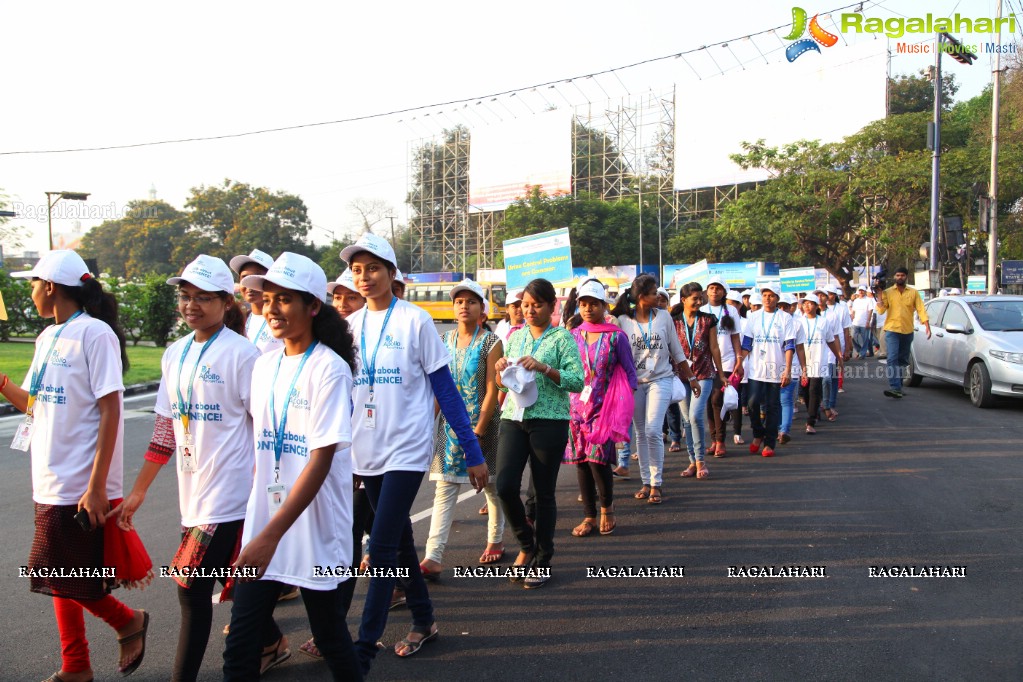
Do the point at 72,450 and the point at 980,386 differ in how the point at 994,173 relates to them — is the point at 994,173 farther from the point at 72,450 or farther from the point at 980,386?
the point at 72,450

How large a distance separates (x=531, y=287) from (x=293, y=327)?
225 centimetres

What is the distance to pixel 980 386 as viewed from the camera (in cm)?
1177

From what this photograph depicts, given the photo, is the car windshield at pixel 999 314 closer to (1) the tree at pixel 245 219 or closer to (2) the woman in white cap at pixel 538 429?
(2) the woman in white cap at pixel 538 429

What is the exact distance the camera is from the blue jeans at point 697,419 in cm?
766

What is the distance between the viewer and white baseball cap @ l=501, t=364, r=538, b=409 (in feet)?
15.2

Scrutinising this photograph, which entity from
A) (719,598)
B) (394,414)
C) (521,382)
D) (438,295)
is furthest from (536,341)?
(438,295)

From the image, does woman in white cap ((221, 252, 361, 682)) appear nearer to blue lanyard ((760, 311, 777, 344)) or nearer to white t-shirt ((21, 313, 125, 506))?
white t-shirt ((21, 313, 125, 506))

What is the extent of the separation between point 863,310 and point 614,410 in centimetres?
1511

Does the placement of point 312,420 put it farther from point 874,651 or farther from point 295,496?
point 874,651

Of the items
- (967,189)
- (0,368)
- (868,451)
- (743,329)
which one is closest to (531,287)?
(743,329)

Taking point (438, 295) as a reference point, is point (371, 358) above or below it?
below

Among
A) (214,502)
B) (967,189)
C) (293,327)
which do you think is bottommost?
(214,502)

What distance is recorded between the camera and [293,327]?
285cm

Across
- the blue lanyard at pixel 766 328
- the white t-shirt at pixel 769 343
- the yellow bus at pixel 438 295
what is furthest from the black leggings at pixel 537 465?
the yellow bus at pixel 438 295
